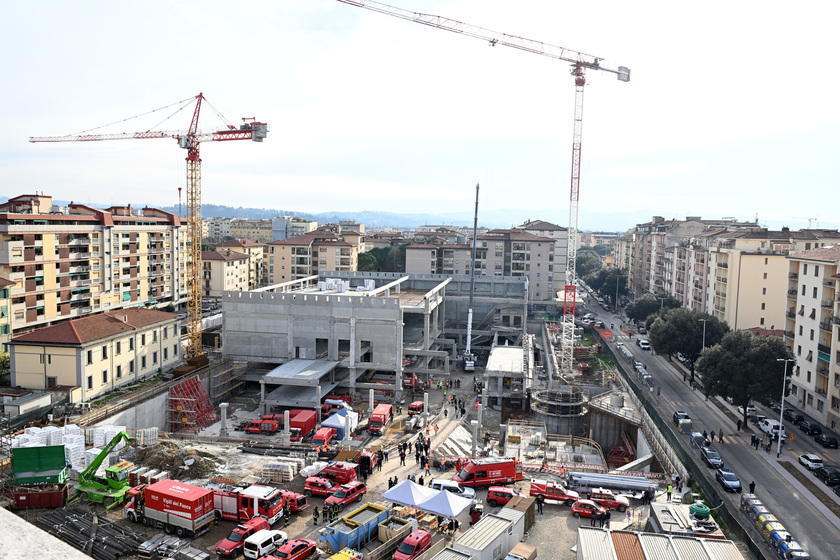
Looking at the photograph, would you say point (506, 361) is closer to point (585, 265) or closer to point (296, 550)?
point (296, 550)

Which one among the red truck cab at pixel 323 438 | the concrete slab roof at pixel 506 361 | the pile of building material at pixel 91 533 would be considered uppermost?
the concrete slab roof at pixel 506 361

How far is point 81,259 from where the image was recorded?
230 ft

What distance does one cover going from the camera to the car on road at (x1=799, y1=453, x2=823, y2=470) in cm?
3931

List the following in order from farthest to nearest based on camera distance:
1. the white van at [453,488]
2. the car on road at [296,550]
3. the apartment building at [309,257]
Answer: the apartment building at [309,257] < the white van at [453,488] < the car on road at [296,550]

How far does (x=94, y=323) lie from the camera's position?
1861 inches

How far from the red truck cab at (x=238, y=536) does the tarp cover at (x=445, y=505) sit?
6995mm

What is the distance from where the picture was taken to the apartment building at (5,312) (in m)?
57.8


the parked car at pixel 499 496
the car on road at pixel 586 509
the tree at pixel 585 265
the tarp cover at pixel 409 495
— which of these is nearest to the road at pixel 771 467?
the car on road at pixel 586 509

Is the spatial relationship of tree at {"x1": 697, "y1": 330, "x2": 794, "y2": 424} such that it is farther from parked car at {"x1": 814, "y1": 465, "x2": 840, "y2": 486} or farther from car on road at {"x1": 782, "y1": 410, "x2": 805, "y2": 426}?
parked car at {"x1": 814, "y1": 465, "x2": 840, "y2": 486}

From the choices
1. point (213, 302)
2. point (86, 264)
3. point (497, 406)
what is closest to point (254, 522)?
point (497, 406)

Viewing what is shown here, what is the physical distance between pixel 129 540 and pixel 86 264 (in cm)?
→ 5456

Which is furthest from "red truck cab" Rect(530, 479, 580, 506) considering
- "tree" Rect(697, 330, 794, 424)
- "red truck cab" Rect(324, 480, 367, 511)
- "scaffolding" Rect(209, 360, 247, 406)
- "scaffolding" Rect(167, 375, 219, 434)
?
"scaffolding" Rect(209, 360, 247, 406)

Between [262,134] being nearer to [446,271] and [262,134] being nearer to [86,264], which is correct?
[86,264]

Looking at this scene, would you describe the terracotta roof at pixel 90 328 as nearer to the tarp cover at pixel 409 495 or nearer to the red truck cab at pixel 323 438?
the red truck cab at pixel 323 438
